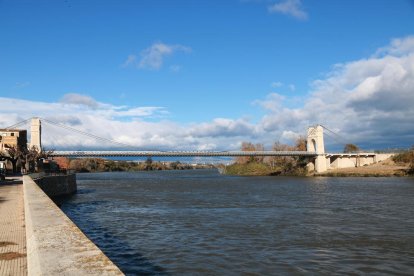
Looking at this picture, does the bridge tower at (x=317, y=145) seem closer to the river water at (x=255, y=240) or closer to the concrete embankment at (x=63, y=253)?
the river water at (x=255, y=240)

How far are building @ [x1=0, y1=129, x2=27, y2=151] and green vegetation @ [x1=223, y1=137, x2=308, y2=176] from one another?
5725 cm

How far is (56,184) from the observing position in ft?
128

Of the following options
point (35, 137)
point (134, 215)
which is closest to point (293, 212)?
point (134, 215)

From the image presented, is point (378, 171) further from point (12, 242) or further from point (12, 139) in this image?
point (12, 242)

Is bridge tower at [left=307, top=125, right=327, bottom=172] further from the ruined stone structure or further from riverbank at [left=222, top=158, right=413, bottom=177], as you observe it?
riverbank at [left=222, top=158, right=413, bottom=177]

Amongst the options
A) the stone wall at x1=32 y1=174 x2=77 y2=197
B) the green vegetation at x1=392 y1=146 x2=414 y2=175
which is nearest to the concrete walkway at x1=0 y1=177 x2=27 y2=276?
the stone wall at x1=32 y1=174 x2=77 y2=197

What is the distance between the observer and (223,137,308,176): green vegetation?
4191 inches

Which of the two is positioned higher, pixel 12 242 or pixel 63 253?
pixel 63 253

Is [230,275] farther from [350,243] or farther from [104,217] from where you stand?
[104,217]

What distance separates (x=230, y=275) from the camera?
11.0 metres

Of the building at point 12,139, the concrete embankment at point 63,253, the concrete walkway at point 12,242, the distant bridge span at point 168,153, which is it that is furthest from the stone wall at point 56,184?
the distant bridge span at point 168,153

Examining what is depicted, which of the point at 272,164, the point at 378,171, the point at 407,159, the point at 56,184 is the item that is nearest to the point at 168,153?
the point at 272,164

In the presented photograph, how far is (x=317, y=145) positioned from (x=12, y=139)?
7027 centimetres

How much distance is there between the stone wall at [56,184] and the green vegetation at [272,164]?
68.2m
